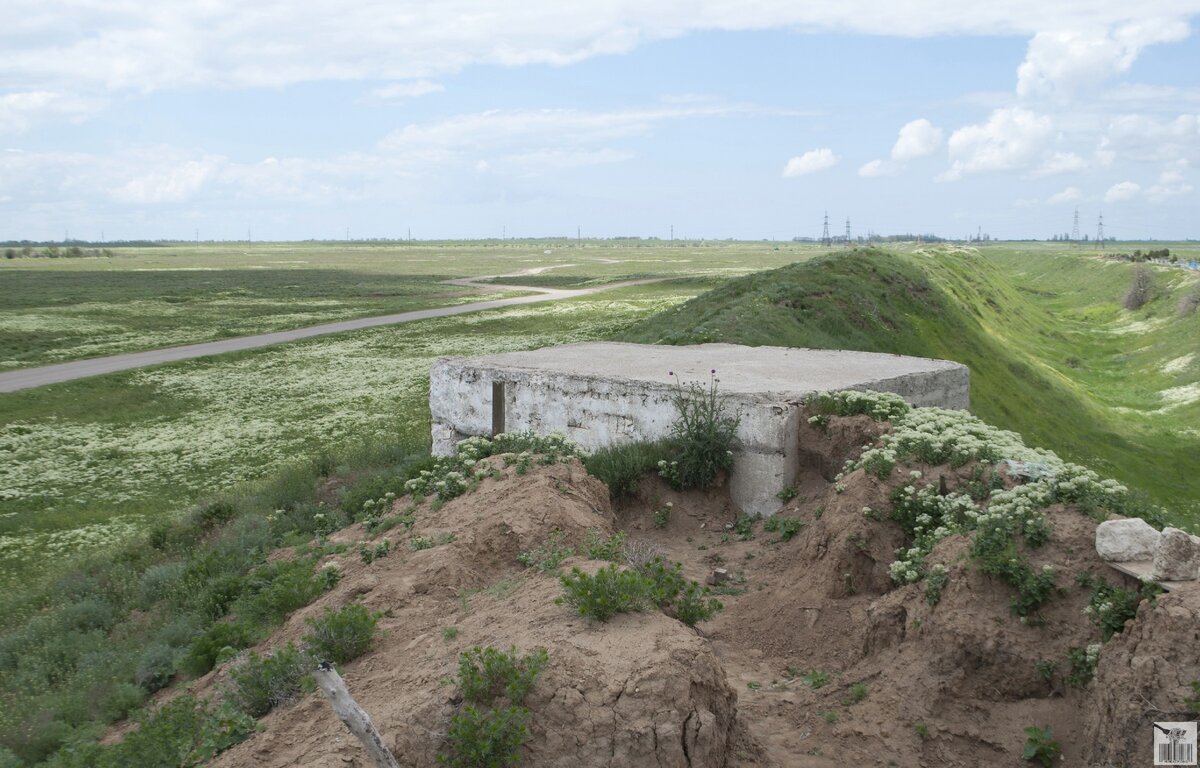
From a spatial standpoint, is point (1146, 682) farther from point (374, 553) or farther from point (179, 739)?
point (374, 553)

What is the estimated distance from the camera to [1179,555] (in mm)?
5270

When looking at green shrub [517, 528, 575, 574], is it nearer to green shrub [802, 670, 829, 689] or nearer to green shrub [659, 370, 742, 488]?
green shrub [802, 670, 829, 689]

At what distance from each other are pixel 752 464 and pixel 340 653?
18.1ft

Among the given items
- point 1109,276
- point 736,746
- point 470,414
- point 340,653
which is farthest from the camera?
point 1109,276

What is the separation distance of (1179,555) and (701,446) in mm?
5558

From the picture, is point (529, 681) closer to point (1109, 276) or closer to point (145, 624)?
point (145, 624)

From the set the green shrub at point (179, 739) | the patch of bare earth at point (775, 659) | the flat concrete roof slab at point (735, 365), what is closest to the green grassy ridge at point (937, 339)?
the flat concrete roof slab at point (735, 365)

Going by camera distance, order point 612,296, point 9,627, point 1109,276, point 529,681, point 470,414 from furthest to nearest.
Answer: point 1109,276
point 612,296
point 470,414
point 9,627
point 529,681

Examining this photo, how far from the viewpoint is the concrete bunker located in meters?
10.4

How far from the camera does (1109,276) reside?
81.4m

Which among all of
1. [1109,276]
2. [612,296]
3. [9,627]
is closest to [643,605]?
[9,627]

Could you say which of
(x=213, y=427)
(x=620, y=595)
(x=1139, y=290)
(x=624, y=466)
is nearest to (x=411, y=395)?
(x=213, y=427)

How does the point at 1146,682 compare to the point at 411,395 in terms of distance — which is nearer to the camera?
the point at 1146,682

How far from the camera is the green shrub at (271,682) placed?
6055 mm
